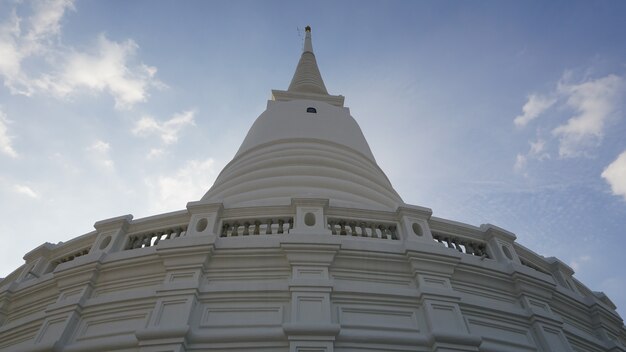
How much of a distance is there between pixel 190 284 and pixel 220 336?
1.50m

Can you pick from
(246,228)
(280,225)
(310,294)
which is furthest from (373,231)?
(246,228)

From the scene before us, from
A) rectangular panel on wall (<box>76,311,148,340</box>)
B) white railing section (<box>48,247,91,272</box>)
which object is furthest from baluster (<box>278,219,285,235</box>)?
white railing section (<box>48,247,91,272</box>)

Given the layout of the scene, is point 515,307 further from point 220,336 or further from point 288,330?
point 220,336

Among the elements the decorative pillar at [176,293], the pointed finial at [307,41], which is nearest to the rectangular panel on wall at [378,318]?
the decorative pillar at [176,293]

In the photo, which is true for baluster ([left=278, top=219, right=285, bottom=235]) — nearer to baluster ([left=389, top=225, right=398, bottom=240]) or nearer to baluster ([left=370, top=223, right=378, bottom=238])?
baluster ([left=370, top=223, right=378, bottom=238])

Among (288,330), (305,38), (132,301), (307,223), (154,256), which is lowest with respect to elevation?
(288,330)

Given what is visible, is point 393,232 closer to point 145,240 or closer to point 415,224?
point 415,224

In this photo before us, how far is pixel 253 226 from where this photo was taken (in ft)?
36.5

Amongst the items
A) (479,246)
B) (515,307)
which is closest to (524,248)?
(479,246)

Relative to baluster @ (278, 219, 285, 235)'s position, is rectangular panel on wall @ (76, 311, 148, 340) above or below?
below

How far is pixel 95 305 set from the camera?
30.8 ft

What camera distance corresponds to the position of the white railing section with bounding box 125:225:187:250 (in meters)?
11.0

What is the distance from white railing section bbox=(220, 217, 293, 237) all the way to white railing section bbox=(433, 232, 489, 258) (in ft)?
13.3

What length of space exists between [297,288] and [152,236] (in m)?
4.79
